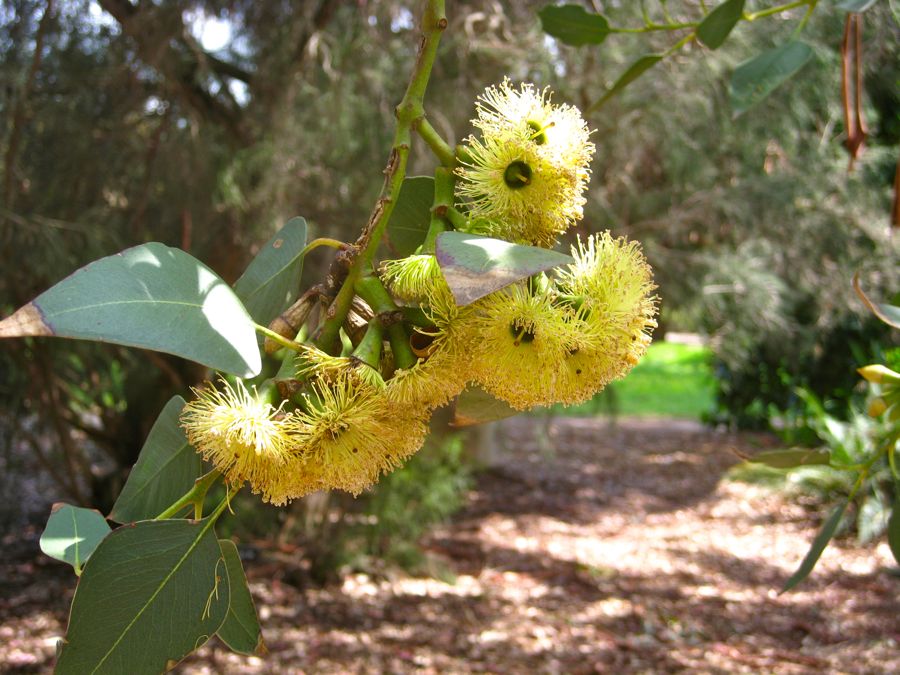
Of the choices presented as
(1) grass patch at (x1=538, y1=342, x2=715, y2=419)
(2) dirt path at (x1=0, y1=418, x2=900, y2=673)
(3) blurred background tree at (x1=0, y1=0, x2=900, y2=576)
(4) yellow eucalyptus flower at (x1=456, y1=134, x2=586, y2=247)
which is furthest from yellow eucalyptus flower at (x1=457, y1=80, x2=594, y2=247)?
(1) grass patch at (x1=538, y1=342, x2=715, y2=419)

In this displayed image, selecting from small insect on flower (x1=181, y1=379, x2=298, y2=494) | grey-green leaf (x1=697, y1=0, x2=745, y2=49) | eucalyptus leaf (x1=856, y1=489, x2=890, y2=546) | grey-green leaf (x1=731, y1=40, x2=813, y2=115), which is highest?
grey-green leaf (x1=697, y1=0, x2=745, y2=49)

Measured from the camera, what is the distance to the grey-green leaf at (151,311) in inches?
19.6

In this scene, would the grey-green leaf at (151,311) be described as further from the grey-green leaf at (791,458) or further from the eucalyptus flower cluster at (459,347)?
the grey-green leaf at (791,458)

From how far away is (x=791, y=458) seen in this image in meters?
1.08

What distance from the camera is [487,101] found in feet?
2.45

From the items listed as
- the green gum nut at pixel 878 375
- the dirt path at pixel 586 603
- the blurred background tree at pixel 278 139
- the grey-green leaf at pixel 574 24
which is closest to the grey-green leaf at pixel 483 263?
the green gum nut at pixel 878 375

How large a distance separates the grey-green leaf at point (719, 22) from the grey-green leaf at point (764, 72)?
0.05 m

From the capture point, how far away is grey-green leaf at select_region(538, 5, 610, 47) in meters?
1.18

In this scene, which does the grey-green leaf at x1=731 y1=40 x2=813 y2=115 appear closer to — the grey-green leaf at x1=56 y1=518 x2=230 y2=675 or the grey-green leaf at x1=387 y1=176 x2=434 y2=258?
the grey-green leaf at x1=387 y1=176 x2=434 y2=258

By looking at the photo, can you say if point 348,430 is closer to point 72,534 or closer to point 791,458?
point 72,534

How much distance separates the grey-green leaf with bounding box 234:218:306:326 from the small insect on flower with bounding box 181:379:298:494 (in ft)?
0.26

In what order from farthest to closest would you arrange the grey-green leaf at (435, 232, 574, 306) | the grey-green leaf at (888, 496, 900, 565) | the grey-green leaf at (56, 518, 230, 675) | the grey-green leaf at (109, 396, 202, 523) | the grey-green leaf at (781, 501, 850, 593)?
the grey-green leaf at (888, 496, 900, 565) < the grey-green leaf at (781, 501, 850, 593) < the grey-green leaf at (109, 396, 202, 523) < the grey-green leaf at (56, 518, 230, 675) < the grey-green leaf at (435, 232, 574, 306)

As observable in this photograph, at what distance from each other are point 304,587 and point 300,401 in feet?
12.2

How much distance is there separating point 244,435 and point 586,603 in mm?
3901
